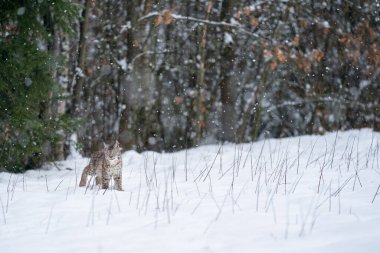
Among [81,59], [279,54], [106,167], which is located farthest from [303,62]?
[106,167]

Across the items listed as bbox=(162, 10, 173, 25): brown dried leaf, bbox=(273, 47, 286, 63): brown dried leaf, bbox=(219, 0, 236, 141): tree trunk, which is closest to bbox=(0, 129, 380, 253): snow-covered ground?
bbox=(162, 10, 173, 25): brown dried leaf

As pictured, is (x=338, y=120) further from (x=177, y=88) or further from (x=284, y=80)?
(x=177, y=88)

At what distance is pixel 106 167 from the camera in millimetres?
6066

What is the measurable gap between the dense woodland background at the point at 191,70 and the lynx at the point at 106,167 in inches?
68.1

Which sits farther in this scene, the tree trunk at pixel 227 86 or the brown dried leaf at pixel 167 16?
the tree trunk at pixel 227 86

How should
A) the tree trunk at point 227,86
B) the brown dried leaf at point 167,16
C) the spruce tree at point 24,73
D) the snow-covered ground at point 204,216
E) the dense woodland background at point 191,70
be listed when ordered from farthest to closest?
the tree trunk at point 227,86 < the brown dried leaf at point 167,16 < the dense woodland background at point 191,70 < the spruce tree at point 24,73 < the snow-covered ground at point 204,216

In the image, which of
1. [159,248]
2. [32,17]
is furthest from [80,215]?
[32,17]

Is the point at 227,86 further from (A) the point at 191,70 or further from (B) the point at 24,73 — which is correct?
(B) the point at 24,73

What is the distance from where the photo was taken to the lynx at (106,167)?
604cm

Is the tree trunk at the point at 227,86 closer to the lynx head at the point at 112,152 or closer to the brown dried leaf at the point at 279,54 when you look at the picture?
the brown dried leaf at the point at 279,54

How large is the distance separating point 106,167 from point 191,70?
300 inches

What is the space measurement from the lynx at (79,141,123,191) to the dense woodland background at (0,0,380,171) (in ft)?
5.68

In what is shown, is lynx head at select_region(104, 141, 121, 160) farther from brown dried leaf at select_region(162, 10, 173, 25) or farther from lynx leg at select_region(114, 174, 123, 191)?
brown dried leaf at select_region(162, 10, 173, 25)

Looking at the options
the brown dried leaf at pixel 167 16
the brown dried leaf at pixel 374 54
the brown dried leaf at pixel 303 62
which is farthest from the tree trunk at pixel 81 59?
the brown dried leaf at pixel 374 54
